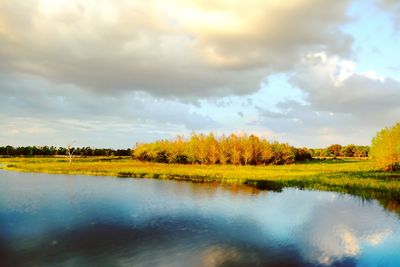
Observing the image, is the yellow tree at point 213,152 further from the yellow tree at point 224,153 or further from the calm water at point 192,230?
the calm water at point 192,230

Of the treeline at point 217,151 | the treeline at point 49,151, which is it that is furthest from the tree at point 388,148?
the treeline at point 49,151

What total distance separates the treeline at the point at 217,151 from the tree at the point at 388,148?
30.8 meters

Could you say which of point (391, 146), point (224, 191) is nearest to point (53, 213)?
point (224, 191)

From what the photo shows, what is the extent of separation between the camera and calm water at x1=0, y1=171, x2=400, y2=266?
1906 cm

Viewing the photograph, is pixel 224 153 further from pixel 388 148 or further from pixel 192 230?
pixel 192 230

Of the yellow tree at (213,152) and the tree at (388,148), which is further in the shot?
the yellow tree at (213,152)

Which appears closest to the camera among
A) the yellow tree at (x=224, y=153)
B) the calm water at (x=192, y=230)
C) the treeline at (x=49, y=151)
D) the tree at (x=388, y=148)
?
the calm water at (x=192, y=230)

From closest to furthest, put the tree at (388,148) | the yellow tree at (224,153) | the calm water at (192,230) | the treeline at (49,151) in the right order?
1. the calm water at (192,230)
2. the tree at (388,148)
3. the yellow tree at (224,153)
4. the treeline at (49,151)

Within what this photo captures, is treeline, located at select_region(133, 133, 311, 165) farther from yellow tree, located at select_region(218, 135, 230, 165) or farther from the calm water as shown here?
the calm water

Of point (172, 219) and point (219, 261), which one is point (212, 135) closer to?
point (172, 219)

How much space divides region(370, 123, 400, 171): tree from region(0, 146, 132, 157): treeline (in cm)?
12035

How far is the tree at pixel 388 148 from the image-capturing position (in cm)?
7950

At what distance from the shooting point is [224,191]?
4503 cm

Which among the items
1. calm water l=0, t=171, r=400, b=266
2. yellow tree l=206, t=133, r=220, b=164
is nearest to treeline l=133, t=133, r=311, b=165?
yellow tree l=206, t=133, r=220, b=164
